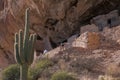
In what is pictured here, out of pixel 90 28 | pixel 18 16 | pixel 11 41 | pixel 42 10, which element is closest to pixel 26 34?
pixel 90 28

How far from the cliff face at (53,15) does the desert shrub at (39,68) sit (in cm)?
518

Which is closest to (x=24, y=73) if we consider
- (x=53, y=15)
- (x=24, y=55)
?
(x=24, y=55)

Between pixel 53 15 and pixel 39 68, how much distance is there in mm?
6212

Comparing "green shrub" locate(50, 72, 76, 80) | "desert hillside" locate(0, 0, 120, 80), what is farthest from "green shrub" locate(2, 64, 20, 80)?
"green shrub" locate(50, 72, 76, 80)

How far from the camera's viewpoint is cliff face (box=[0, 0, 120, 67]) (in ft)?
63.0

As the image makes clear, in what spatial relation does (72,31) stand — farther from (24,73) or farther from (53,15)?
(24,73)

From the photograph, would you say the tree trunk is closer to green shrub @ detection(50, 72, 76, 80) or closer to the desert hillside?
green shrub @ detection(50, 72, 76, 80)

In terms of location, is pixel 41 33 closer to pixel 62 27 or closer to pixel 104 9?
pixel 62 27

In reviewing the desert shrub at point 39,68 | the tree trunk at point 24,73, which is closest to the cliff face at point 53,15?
the desert shrub at point 39,68

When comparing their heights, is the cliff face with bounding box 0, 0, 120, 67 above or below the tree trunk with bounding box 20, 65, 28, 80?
above

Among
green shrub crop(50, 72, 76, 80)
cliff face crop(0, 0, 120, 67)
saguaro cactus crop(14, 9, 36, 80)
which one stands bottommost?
green shrub crop(50, 72, 76, 80)

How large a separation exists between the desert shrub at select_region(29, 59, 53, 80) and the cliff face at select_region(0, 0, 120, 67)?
204 inches

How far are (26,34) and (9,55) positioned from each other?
12436 mm

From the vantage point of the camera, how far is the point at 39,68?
14.0 meters
